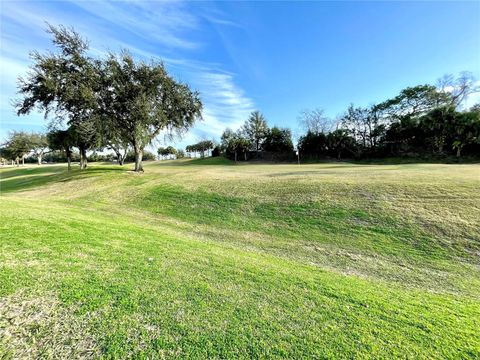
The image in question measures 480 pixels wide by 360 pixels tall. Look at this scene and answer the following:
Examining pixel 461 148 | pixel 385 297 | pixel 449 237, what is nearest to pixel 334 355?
pixel 385 297

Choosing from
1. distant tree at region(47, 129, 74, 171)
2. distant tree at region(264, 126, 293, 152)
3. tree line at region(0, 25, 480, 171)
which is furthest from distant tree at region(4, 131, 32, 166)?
distant tree at region(264, 126, 293, 152)

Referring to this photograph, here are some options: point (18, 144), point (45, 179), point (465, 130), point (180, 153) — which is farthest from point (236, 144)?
point (18, 144)

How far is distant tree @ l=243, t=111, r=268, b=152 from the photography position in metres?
55.6

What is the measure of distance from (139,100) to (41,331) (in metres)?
20.1

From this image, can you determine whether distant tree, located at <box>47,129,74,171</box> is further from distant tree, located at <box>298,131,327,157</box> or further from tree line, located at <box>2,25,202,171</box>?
distant tree, located at <box>298,131,327,157</box>

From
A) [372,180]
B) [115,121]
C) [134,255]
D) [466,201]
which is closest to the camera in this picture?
[134,255]

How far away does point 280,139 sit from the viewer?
52000 mm

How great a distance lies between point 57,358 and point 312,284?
3.82 meters

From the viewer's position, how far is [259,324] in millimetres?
3064

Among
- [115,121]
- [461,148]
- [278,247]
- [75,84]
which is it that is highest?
[75,84]

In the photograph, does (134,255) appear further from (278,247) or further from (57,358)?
(278,247)

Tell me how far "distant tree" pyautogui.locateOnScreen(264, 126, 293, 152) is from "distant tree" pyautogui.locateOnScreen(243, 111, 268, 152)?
3.27m

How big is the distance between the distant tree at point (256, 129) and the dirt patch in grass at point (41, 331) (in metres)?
53.6

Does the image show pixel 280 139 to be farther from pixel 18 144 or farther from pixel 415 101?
pixel 18 144
